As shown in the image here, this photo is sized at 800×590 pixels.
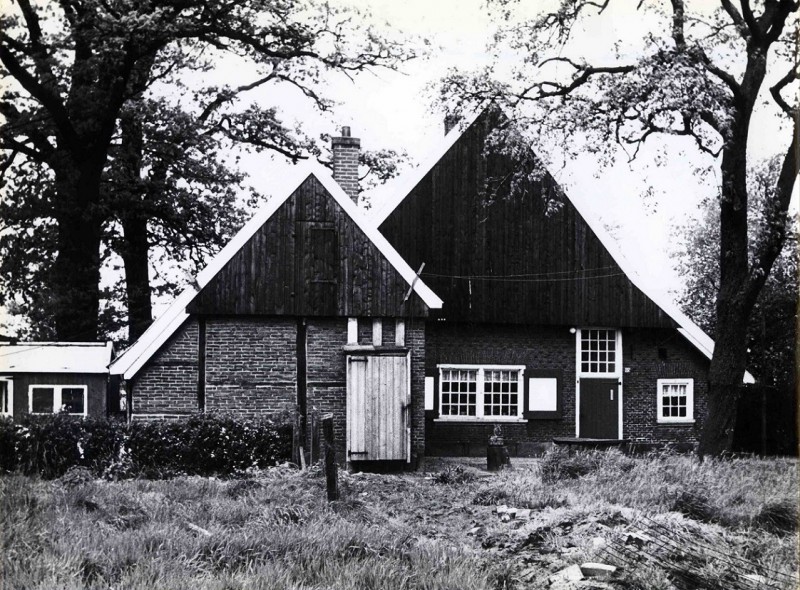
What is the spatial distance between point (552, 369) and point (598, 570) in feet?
53.8

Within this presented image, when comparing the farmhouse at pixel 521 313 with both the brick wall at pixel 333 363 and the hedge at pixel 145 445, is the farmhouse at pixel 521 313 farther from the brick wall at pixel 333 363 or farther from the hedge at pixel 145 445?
the hedge at pixel 145 445

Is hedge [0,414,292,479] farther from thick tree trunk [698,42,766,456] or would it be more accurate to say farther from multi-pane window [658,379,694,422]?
multi-pane window [658,379,694,422]

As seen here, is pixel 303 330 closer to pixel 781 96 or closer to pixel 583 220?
pixel 583 220

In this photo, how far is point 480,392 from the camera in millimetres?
25031

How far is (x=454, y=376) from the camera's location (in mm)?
24938

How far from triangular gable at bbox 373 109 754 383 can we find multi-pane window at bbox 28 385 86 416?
10184mm

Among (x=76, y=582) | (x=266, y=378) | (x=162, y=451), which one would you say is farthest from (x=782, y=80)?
(x=76, y=582)

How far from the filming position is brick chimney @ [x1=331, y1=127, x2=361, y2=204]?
2322 cm

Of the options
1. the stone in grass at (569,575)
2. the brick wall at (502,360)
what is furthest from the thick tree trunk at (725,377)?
the stone in grass at (569,575)

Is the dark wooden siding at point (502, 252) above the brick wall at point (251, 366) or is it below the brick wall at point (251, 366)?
above

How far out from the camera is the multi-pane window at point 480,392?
24828mm

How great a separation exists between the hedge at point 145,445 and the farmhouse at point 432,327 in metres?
2.42

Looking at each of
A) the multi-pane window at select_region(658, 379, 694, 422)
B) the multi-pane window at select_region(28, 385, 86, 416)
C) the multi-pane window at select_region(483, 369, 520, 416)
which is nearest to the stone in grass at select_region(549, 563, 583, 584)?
the multi-pane window at select_region(483, 369, 520, 416)

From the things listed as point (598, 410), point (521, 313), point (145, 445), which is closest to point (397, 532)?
point (145, 445)
